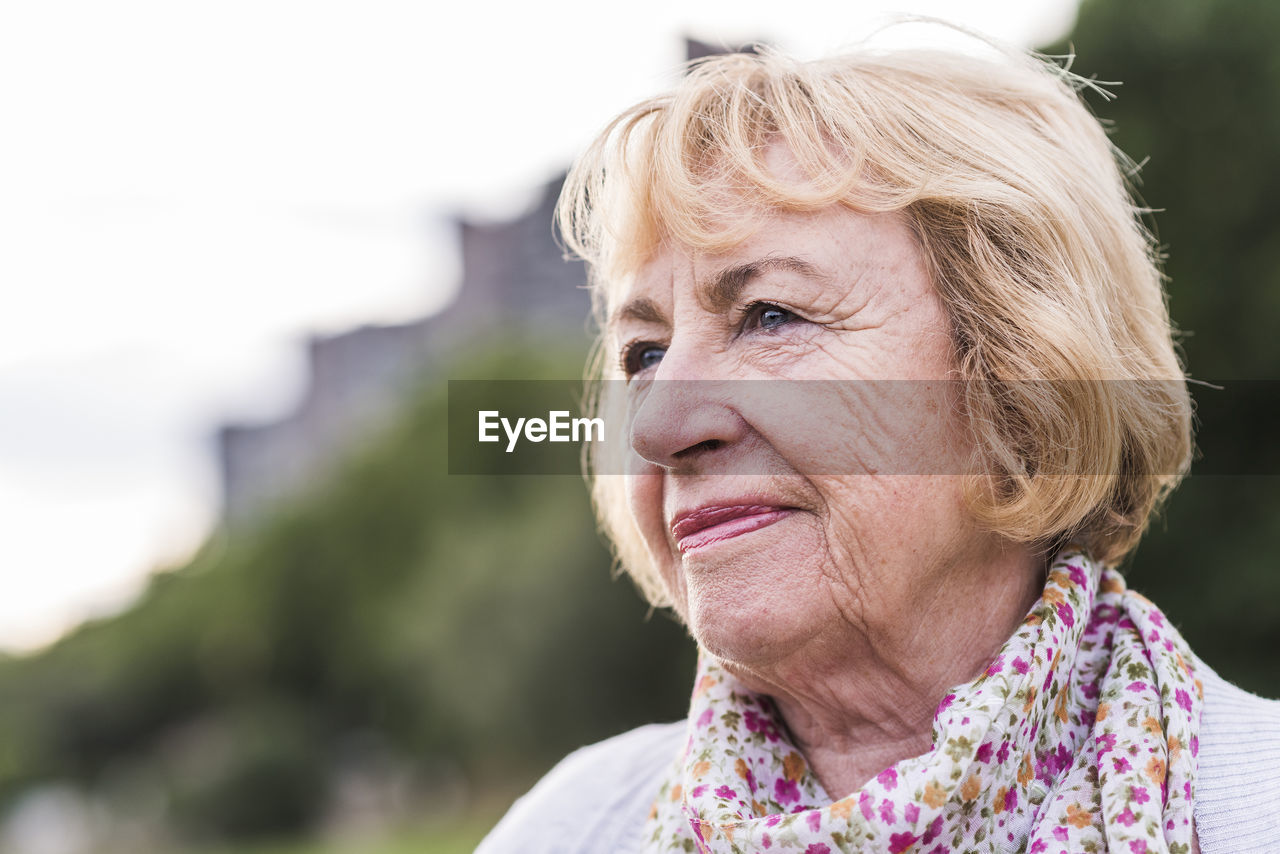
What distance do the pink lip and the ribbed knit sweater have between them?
0.69 metres

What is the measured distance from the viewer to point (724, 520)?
6.35 ft

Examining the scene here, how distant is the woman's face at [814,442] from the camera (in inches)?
73.7

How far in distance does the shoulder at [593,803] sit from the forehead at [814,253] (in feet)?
3.65

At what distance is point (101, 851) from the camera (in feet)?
122

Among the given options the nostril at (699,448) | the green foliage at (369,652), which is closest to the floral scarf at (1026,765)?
A: the nostril at (699,448)

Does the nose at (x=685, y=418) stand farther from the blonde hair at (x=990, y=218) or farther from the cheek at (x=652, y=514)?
the blonde hair at (x=990, y=218)

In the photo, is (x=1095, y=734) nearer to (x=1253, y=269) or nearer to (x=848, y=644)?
(x=848, y=644)

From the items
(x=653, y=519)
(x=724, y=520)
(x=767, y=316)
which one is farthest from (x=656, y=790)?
(x=767, y=316)

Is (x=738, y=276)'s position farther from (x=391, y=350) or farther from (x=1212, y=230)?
(x=391, y=350)

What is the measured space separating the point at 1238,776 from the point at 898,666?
58 cm

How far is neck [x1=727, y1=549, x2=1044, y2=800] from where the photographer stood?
196 centimetres

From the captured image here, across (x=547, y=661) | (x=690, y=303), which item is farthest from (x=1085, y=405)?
(x=547, y=661)

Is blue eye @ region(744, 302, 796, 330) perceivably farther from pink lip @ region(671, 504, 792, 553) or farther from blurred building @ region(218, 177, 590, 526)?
blurred building @ region(218, 177, 590, 526)

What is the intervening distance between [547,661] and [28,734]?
34.2m
